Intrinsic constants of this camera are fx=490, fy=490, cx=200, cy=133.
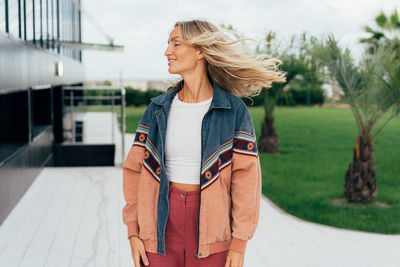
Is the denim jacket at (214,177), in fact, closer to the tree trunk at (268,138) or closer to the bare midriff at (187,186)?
the bare midriff at (187,186)

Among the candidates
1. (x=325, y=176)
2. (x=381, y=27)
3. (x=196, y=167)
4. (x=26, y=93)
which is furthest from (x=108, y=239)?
(x=381, y=27)

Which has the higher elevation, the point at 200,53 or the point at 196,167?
the point at 200,53

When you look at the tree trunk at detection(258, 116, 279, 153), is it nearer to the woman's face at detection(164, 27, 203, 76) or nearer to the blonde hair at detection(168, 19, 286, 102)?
the blonde hair at detection(168, 19, 286, 102)

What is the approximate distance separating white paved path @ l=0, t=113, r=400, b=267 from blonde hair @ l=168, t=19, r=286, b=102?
233 centimetres

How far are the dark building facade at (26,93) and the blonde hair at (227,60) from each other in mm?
3324

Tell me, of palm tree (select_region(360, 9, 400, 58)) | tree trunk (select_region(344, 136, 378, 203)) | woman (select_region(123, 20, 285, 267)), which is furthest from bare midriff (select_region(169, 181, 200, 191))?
palm tree (select_region(360, 9, 400, 58))

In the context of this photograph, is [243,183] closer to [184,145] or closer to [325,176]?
[184,145]

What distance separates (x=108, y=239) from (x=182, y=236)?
9.47 feet

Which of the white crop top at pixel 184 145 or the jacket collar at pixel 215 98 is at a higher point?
the jacket collar at pixel 215 98

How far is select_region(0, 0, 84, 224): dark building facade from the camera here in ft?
17.3

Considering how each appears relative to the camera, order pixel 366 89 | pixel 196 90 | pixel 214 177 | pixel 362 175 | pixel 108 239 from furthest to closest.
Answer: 1. pixel 362 175
2. pixel 366 89
3. pixel 108 239
4. pixel 196 90
5. pixel 214 177

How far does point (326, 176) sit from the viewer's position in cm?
930

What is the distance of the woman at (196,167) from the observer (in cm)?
182

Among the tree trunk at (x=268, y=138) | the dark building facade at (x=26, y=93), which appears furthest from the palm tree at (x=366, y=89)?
the tree trunk at (x=268, y=138)
